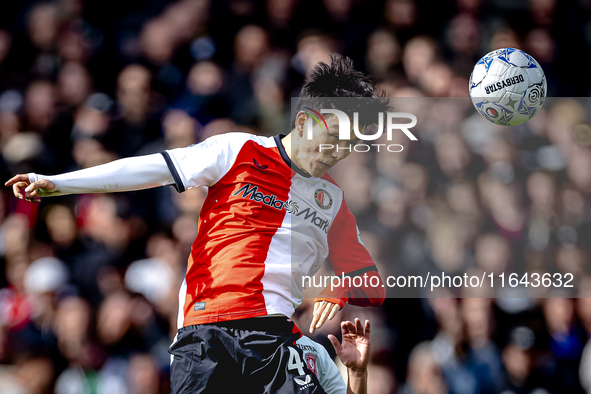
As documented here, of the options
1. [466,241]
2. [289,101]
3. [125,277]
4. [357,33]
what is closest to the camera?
[125,277]

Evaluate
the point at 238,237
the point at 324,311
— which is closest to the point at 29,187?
the point at 238,237

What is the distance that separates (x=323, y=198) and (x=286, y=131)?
8.37 feet

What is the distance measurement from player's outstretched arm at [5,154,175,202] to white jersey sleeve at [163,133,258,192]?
0.21ft

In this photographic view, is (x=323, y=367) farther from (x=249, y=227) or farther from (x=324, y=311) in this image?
(x=249, y=227)

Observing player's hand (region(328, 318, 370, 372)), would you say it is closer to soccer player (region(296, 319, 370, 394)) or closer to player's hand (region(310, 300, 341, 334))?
soccer player (region(296, 319, 370, 394))

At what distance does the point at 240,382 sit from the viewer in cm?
342

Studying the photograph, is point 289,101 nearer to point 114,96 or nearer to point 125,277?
point 114,96

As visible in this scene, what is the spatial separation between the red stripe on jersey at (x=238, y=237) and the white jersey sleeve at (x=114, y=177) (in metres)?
0.38

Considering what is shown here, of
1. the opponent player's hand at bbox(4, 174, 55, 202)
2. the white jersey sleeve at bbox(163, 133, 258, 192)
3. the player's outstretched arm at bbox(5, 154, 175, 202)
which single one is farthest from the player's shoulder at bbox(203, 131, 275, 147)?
the opponent player's hand at bbox(4, 174, 55, 202)

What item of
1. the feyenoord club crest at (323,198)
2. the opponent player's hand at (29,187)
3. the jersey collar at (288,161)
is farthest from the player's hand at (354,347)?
the opponent player's hand at (29,187)

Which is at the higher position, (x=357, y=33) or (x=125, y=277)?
(x=357, y=33)

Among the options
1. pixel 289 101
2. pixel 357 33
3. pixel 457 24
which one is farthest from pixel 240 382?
pixel 457 24

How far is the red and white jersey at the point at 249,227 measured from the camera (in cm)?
355

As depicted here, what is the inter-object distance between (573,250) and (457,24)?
2942mm
